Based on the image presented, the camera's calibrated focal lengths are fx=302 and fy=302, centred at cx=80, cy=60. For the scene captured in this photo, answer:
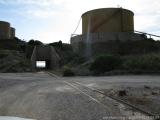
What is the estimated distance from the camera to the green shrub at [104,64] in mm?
40469

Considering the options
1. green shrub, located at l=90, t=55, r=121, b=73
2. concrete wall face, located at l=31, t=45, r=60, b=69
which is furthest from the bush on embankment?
concrete wall face, located at l=31, t=45, r=60, b=69

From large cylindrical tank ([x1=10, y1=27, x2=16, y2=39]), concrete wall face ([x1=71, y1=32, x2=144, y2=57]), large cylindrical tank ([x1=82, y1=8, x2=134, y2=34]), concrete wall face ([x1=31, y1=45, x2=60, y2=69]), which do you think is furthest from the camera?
large cylindrical tank ([x1=10, y1=27, x2=16, y2=39])

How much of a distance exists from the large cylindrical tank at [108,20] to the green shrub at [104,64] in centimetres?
1395

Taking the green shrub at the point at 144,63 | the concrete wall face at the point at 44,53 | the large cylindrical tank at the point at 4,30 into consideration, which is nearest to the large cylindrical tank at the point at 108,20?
the green shrub at the point at 144,63

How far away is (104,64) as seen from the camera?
4056 cm

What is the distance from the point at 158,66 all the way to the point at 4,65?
29.3 meters

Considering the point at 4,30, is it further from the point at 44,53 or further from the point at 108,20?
the point at 108,20

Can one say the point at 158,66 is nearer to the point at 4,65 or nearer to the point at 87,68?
the point at 87,68

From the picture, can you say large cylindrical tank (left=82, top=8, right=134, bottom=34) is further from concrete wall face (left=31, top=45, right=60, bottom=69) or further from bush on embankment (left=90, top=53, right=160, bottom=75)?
concrete wall face (left=31, top=45, right=60, bottom=69)

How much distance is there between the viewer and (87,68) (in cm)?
4338

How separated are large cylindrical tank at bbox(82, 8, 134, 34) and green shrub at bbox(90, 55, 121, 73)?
13.9 m

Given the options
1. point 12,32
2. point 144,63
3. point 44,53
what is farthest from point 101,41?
point 12,32

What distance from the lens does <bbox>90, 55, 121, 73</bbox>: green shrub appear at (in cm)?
4047

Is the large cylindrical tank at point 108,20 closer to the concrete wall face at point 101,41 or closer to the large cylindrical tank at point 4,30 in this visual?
the concrete wall face at point 101,41
